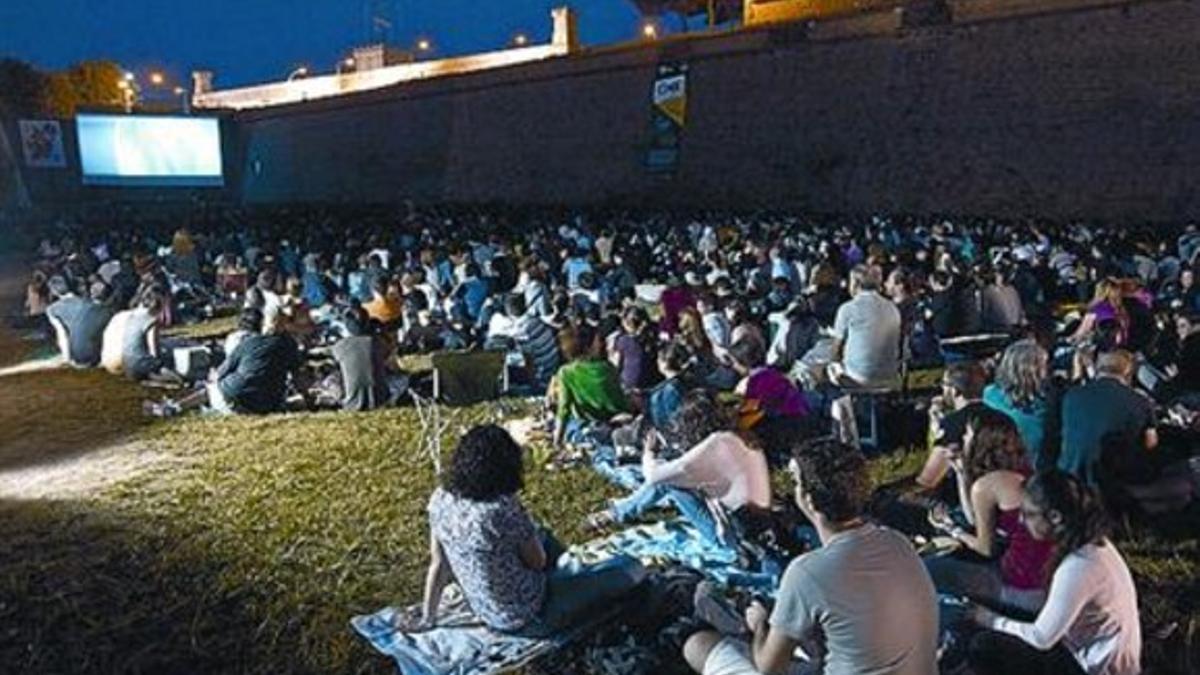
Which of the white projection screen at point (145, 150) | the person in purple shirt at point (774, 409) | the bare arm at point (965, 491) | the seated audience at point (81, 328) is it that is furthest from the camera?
the white projection screen at point (145, 150)

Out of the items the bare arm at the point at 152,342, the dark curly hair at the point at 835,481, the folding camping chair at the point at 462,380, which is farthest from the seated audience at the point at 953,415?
the bare arm at the point at 152,342

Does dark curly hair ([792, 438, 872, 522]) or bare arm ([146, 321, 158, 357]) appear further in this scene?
bare arm ([146, 321, 158, 357])

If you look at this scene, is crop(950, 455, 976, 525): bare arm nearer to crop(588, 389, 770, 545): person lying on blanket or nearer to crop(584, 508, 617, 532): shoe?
crop(588, 389, 770, 545): person lying on blanket

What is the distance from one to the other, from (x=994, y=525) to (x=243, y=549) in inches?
171

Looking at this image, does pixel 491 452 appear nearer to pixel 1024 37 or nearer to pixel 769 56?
pixel 1024 37

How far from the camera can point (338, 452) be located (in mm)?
8195

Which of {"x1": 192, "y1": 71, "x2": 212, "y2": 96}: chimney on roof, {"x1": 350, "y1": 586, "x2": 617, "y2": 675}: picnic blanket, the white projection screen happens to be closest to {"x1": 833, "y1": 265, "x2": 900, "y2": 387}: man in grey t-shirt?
{"x1": 350, "y1": 586, "x2": 617, "y2": 675}: picnic blanket

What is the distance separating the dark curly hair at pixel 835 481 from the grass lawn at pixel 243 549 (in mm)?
2277

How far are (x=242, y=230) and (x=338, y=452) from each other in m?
17.4

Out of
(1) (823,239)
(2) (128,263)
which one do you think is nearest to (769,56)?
(1) (823,239)

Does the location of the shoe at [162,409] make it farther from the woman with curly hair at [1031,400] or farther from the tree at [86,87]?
the tree at [86,87]

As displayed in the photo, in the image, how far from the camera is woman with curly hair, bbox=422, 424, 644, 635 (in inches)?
176

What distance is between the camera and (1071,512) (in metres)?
3.70

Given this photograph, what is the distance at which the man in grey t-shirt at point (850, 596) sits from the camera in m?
3.21
